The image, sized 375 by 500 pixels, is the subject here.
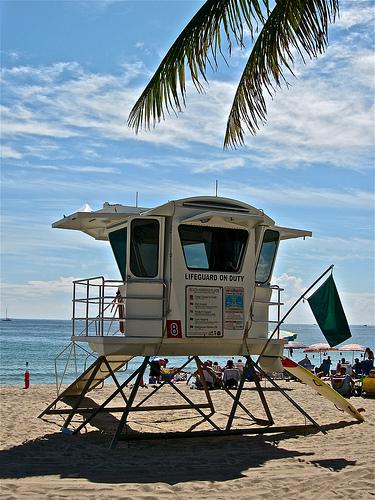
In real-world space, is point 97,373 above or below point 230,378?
above

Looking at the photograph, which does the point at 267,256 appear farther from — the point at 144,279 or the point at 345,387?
the point at 345,387

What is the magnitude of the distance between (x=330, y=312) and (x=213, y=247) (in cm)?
287

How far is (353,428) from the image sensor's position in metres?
15.9

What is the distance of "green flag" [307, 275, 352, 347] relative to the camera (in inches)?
583

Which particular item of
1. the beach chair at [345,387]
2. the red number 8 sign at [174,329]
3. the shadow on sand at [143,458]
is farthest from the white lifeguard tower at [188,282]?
the beach chair at [345,387]

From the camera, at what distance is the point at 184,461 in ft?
40.0

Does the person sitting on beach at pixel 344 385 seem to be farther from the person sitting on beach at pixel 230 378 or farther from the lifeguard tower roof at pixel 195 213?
the lifeguard tower roof at pixel 195 213

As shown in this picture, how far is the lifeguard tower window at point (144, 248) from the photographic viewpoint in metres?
14.4

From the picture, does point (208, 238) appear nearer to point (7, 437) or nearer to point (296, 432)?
point (296, 432)

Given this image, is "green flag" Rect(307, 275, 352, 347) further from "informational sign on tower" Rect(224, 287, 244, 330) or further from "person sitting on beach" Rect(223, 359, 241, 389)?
"person sitting on beach" Rect(223, 359, 241, 389)

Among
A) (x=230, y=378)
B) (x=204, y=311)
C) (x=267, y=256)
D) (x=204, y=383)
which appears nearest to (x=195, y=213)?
(x=204, y=311)

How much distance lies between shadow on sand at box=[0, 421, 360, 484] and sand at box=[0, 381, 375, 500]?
0.02 meters

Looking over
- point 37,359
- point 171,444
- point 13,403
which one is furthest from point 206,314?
point 37,359

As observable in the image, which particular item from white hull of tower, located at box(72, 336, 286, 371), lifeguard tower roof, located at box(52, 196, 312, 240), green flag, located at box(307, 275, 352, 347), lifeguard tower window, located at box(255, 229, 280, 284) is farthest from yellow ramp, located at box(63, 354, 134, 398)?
green flag, located at box(307, 275, 352, 347)
